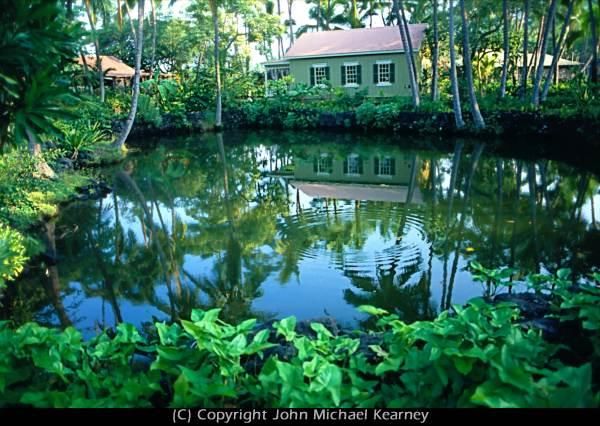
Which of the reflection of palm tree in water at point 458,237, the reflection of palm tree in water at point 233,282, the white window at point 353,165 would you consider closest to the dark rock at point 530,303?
the reflection of palm tree in water at point 458,237

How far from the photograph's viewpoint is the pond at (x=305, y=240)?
6906 mm

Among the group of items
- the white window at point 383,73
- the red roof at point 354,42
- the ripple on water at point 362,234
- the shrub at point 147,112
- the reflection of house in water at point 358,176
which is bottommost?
the ripple on water at point 362,234

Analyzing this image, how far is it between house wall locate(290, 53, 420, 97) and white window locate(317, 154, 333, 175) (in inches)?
411

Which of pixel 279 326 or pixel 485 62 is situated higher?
pixel 485 62

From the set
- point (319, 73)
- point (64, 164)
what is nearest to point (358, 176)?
point (64, 164)

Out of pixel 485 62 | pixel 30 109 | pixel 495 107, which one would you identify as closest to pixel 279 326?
pixel 30 109

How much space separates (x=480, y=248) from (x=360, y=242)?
190 cm

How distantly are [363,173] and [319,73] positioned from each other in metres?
17.2

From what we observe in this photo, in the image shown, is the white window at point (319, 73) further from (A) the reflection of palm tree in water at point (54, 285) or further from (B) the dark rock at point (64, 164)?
(A) the reflection of palm tree in water at point (54, 285)

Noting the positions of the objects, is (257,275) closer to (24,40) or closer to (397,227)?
(397,227)

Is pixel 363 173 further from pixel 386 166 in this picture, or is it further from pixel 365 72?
pixel 365 72

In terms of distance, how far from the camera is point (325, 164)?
18078 mm

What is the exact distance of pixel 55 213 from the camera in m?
11.5

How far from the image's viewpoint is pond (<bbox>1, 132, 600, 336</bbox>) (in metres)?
6.91
